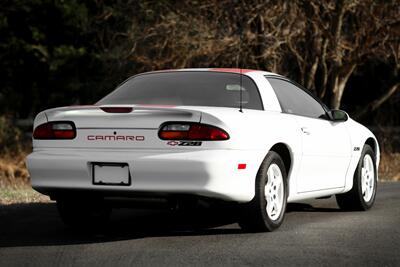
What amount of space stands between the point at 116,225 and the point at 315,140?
2.11 meters

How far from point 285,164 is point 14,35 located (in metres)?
21.8

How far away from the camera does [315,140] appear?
8.64m

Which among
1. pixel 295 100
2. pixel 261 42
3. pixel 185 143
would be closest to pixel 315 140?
pixel 295 100

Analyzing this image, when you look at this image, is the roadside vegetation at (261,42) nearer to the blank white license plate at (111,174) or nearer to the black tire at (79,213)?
the black tire at (79,213)

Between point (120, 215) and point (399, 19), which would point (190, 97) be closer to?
point (120, 215)

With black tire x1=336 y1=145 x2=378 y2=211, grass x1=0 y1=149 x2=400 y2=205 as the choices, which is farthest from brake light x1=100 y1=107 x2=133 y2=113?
grass x1=0 y1=149 x2=400 y2=205

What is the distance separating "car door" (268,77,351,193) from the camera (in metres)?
8.48

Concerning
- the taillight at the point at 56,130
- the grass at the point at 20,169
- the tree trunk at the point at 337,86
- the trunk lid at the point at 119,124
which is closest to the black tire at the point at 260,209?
the trunk lid at the point at 119,124

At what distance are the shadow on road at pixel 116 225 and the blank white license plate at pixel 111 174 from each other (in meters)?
0.60

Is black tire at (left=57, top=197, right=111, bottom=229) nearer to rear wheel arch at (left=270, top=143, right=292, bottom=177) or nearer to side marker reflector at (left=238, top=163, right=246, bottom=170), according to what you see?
side marker reflector at (left=238, top=163, right=246, bottom=170)

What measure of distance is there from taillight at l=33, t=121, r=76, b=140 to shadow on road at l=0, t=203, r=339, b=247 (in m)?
0.88

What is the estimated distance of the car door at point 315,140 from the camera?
8477 millimetres

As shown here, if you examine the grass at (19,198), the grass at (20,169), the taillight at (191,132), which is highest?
the taillight at (191,132)

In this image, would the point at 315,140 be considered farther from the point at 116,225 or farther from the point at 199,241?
the point at 116,225
